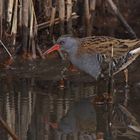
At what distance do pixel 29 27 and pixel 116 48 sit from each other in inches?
67.6

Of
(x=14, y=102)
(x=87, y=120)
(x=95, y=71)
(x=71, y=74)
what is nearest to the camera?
(x=87, y=120)

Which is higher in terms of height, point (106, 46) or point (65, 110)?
point (106, 46)

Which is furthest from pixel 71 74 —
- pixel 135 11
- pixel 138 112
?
pixel 135 11

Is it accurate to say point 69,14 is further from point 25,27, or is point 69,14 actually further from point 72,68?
point 72,68

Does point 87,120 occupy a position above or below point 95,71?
below

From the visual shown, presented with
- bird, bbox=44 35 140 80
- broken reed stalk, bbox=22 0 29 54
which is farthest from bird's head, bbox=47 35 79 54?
broken reed stalk, bbox=22 0 29 54

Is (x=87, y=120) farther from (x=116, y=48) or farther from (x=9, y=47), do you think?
(x=9, y=47)

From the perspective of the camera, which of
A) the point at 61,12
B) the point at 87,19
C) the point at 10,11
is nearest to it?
the point at 10,11

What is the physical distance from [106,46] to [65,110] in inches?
53.3

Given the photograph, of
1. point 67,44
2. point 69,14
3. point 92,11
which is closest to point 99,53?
point 67,44

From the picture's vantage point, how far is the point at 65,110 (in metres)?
6.89

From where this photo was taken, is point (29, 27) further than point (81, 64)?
Yes

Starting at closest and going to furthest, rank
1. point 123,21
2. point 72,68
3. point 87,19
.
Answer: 1. point 72,68
2. point 87,19
3. point 123,21

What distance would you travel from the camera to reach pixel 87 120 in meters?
6.62
